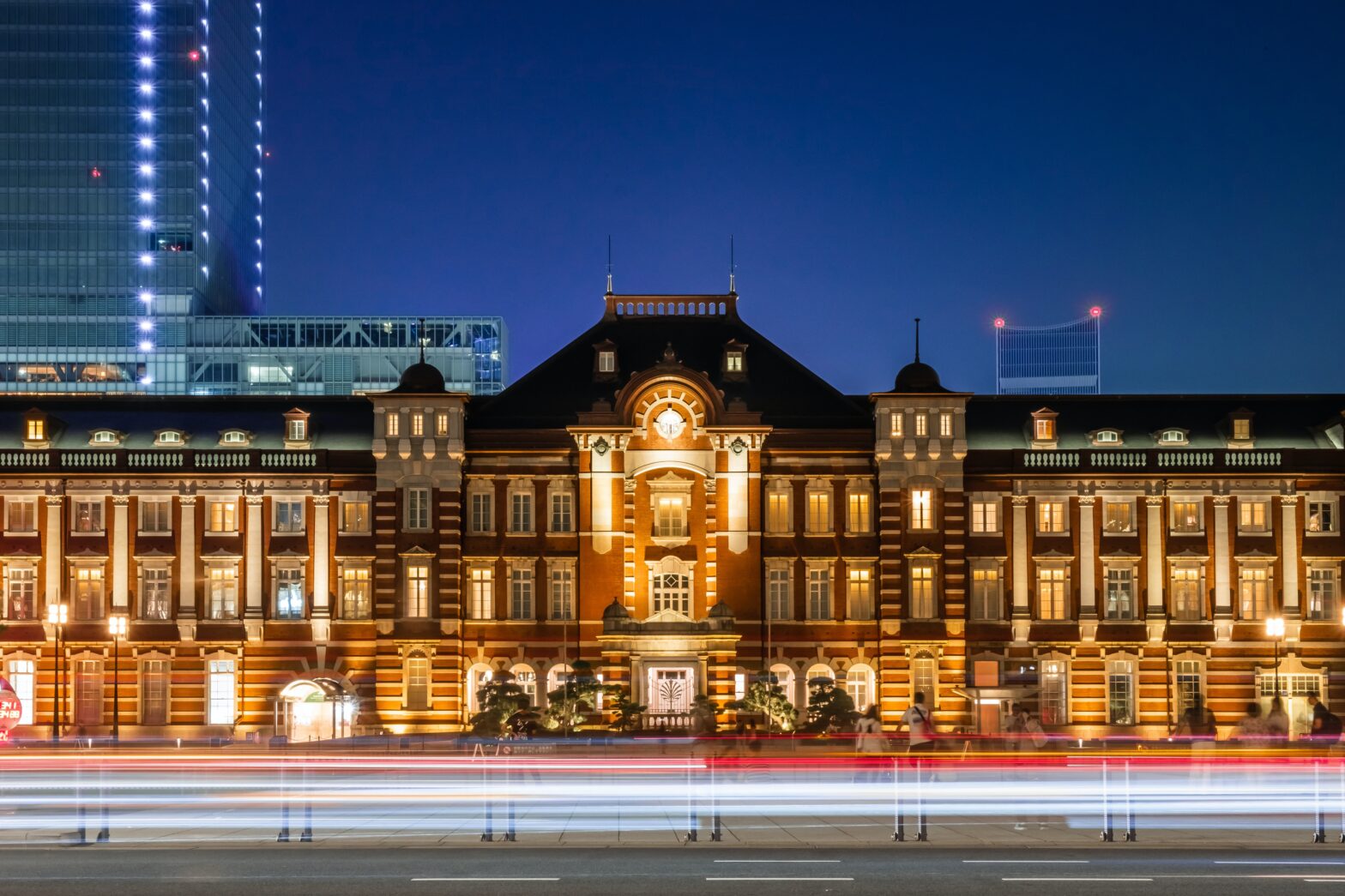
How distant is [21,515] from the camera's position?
65.9 m

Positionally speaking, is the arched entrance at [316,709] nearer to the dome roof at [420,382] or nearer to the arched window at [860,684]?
the dome roof at [420,382]

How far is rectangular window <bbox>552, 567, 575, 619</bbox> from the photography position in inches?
2596

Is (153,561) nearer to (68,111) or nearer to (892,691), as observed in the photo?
(892,691)

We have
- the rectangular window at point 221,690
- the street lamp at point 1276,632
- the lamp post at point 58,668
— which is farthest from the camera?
the rectangular window at point 221,690

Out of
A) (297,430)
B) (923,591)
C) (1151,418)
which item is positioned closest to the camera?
(923,591)

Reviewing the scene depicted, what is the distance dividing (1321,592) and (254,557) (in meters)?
41.5

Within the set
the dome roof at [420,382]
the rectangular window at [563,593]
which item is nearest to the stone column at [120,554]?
the dome roof at [420,382]

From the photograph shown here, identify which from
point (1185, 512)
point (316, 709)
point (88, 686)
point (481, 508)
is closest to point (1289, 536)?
point (1185, 512)

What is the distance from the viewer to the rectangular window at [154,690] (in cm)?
6575

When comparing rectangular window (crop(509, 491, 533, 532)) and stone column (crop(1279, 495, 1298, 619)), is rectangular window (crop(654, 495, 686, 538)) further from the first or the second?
stone column (crop(1279, 495, 1298, 619))

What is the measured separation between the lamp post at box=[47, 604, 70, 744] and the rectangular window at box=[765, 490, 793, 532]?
26.3 meters

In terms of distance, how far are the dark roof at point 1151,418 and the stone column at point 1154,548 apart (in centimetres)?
267

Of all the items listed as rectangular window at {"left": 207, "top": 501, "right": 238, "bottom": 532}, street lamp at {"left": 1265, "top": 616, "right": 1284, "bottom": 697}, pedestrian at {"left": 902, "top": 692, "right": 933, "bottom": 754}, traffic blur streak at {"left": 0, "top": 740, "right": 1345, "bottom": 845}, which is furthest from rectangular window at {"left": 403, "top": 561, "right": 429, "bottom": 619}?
street lamp at {"left": 1265, "top": 616, "right": 1284, "bottom": 697}

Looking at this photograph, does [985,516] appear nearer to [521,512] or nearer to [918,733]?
[521,512]
